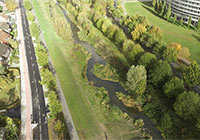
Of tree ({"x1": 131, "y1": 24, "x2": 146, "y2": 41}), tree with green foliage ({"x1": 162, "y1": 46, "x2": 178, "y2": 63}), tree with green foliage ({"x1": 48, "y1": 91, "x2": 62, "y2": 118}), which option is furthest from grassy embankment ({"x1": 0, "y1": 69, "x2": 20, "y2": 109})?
tree with green foliage ({"x1": 162, "y1": 46, "x2": 178, "y2": 63})

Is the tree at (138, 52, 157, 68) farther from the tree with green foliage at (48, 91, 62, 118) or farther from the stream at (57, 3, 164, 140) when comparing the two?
the tree with green foliage at (48, 91, 62, 118)

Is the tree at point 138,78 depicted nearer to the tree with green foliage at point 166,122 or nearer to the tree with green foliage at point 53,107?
the tree with green foliage at point 166,122

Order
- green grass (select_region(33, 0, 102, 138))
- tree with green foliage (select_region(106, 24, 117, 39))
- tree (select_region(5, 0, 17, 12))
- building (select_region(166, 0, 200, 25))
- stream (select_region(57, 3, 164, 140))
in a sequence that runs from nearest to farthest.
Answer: stream (select_region(57, 3, 164, 140)), green grass (select_region(33, 0, 102, 138)), tree with green foliage (select_region(106, 24, 117, 39)), building (select_region(166, 0, 200, 25)), tree (select_region(5, 0, 17, 12))

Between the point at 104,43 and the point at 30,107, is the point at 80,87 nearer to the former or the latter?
the point at 30,107

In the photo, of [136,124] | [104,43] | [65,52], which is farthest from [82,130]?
[104,43]

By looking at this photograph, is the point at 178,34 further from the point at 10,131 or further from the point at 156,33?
the point at 10,131

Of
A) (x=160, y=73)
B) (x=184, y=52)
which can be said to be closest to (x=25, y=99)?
(x=160, y=73)
